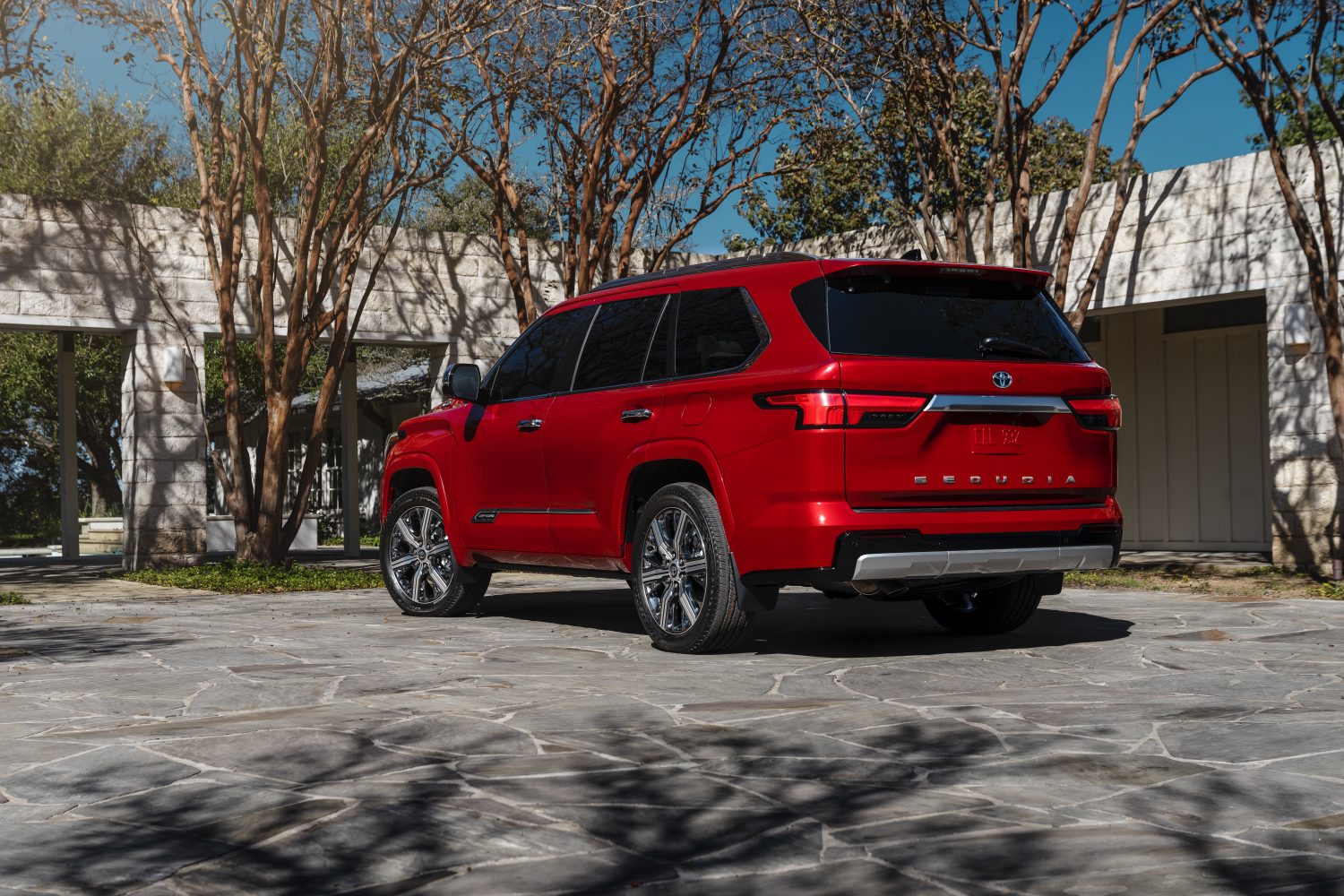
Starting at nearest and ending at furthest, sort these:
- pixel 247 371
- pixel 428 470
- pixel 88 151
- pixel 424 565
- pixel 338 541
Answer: pixel 428 470, pixel 424 565, pixel 88 151, pixel 247 371, pixel 338 541

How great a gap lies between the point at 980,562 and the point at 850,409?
0.96 meters

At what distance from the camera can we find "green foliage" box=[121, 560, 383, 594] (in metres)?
12.3

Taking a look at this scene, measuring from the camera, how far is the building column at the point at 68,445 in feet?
54.9

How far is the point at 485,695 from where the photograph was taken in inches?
222

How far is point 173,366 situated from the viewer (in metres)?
14.9

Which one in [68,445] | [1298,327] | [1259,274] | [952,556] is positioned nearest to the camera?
[952,556]

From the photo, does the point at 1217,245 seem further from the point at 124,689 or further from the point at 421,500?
the point at 124,689

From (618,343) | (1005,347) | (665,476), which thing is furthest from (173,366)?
(1005,347)

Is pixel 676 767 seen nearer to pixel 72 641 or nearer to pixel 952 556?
pixel 952 556

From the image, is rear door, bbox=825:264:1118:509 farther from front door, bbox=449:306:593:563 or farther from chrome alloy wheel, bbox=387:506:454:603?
chrome alloy wheel, bbox=387:506:454:603

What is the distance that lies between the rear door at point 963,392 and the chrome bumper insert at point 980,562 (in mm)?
230

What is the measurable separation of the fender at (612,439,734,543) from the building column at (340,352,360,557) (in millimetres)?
11245

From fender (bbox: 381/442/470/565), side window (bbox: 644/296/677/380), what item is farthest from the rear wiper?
fender (bbox: 381/442/470/565)

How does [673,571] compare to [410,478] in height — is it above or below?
below
